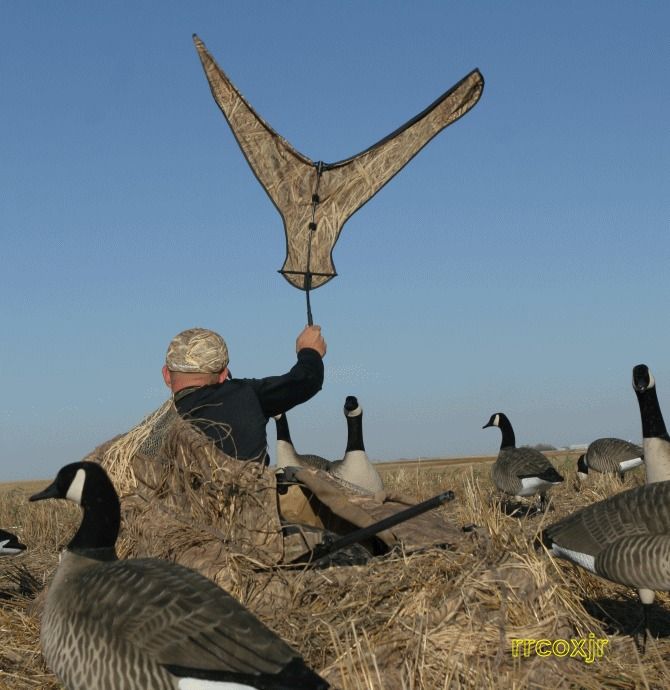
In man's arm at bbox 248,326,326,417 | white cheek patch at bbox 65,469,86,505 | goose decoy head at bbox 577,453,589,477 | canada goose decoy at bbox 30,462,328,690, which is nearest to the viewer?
canada goose decoy at bbox 30,462,328,690

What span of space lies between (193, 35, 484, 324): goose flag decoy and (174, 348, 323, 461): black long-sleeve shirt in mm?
1608

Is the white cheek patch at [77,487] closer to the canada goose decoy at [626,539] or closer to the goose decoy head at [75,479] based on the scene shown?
the goose decoy head at [75,479]

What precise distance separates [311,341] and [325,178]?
6.55 ft

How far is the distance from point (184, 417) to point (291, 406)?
2.44ft

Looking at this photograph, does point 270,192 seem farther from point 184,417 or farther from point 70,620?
point 70,620

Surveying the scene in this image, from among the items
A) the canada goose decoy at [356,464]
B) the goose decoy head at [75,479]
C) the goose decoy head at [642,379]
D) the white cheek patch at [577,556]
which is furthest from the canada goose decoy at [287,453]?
the goose decoy head at [75,479]

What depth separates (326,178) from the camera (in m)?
8.29

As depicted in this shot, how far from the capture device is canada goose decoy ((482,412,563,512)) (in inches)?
647

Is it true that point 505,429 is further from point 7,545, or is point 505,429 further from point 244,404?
point 244,404

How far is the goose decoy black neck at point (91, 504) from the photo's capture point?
5023 millimetres

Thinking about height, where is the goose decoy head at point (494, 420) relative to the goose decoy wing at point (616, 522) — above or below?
above

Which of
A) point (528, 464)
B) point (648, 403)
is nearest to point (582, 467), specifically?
point (528, 464)

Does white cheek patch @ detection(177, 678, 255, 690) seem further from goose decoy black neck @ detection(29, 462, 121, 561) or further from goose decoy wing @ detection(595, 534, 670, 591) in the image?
goose decoy wing @ detection(595, 534, 670, 591)

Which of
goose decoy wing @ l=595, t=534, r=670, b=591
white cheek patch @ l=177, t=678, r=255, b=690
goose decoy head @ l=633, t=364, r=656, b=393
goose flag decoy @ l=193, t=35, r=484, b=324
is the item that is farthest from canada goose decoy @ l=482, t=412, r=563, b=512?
white cheek patch @ l=177, t=678, r=255, b=690
